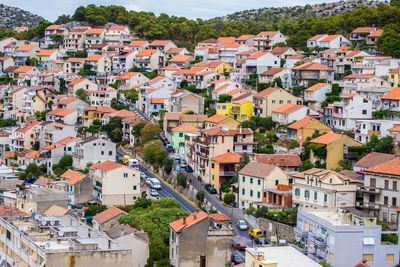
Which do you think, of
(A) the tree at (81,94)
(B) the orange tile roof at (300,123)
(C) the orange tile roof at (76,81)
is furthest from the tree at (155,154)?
(C) the orange tile roof at (76,81)

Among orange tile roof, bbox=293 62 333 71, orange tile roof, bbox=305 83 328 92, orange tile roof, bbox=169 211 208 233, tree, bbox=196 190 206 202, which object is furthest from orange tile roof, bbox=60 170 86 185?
orange tile roof, bbox=293 62 333 71

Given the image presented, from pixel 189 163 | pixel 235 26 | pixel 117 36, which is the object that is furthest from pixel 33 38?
pixel 189 163

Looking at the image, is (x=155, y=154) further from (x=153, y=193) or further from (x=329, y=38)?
(x=329, y=38)

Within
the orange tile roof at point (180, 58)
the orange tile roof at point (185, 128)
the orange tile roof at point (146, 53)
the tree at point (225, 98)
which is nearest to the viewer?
the orange tile roof at point (185, 128)

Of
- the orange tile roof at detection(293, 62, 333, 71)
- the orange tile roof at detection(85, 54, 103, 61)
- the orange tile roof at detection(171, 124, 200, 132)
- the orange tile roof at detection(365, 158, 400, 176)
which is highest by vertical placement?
the orange tile roof at detection(293, 62, 333, 71)

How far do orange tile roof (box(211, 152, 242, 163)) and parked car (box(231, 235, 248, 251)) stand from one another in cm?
859

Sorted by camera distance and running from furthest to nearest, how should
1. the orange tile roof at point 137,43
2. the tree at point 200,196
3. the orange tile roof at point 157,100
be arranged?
the orange tile roof at point 137,43
the orange tile roof at point 157,100
the tree at point 200,196

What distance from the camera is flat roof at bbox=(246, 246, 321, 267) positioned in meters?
28.5

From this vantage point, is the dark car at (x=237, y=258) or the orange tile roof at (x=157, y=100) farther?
the orange tile roof at (x=157, y=100)

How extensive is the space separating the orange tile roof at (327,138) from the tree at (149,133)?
12.5 meters

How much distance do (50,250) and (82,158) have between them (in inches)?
903

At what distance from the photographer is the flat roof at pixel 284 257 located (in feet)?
93.6

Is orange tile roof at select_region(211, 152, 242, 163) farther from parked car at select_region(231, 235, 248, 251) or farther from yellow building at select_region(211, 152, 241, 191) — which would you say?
parked car at select_region(231, 235, 248, 251)

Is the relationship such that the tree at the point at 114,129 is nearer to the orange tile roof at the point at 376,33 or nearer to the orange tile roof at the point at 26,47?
the orange tile roof at the point at 376,33
